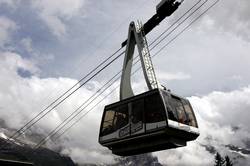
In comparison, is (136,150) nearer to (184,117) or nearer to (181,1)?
(184,117)

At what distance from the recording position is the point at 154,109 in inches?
806

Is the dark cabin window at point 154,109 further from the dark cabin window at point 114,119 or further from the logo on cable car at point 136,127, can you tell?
the dark cabin window at point 114,119

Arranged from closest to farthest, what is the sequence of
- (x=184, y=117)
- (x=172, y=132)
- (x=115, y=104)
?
(x=172, y=132) < (x=184, y=117) < (x=115, y=104)

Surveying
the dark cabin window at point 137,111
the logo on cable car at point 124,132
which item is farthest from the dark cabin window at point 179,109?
the logo on cable car at point 124,132

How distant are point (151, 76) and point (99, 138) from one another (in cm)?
501

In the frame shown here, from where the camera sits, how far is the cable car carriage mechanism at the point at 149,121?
20.2 m

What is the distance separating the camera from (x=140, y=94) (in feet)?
70.5

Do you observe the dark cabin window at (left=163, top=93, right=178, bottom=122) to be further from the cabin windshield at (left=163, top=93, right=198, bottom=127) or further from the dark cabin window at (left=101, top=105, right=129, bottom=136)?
the dark cabin window at (left=101, top=105, right=129, bottom=136)

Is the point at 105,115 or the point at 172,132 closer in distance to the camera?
the point at 172,132

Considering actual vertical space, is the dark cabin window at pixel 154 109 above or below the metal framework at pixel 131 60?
below

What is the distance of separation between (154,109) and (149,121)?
0.71 metres

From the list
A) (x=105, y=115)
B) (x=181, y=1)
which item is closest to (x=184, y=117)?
(x=105, y=115)

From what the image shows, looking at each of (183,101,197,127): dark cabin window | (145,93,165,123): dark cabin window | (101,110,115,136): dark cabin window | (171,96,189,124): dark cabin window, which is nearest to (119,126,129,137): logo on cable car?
(101,110,115,136): dark cabin window

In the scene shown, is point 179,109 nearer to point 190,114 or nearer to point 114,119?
point 190,114
